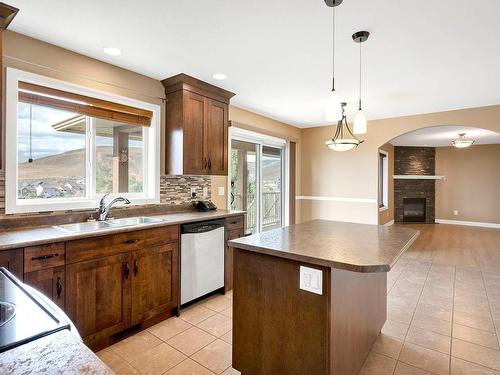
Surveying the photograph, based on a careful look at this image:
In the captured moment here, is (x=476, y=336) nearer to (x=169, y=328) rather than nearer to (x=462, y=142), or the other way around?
(x=169, y=328)

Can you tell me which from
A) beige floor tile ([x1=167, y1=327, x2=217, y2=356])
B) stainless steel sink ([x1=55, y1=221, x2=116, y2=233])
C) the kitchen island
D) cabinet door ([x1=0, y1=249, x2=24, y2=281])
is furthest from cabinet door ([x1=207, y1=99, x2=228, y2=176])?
cabinet door ([x1=0, y1=249, x2=24, y2=281])

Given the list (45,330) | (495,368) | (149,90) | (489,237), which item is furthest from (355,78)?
(489,237)

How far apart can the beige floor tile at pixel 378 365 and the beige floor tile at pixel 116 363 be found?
164 centimetres

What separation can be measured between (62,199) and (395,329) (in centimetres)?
327

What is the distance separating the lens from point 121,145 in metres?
3.07

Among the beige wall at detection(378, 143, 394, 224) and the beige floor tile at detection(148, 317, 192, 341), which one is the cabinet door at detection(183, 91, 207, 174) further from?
the beige wall at detection(378, 143, 394, 224)

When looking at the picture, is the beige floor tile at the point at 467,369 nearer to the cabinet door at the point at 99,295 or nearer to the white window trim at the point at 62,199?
the cabinet door at the point at 99,295

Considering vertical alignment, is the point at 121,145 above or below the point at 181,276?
above

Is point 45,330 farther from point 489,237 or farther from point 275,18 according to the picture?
point 489,237

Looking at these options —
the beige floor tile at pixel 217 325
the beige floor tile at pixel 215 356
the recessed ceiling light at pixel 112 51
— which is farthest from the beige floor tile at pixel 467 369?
the recessed ceiling light at pixel 112 51

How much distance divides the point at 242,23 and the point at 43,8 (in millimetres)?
1372

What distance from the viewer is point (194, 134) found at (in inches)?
127

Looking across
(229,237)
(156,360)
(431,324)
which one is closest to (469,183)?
(431,324)

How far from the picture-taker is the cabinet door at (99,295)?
2.00 metres
